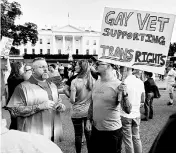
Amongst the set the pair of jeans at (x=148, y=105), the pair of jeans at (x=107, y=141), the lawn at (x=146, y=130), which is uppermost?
the pair of jeans at (x=107, y=141)

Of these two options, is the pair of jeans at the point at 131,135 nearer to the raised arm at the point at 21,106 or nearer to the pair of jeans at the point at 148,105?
the raised arm at the point at 21,106

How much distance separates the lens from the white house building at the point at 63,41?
322 ft

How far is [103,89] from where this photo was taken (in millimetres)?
3027

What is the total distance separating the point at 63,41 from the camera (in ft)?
324

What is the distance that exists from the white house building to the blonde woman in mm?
93537

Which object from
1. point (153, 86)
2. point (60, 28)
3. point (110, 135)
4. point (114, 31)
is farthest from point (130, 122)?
point (60, 28)

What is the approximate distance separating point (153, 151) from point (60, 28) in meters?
100

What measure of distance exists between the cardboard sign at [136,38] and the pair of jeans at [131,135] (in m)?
1.07

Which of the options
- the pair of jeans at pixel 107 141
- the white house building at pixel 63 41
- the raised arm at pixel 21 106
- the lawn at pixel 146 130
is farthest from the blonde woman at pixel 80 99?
the white house building at pixel 63 41

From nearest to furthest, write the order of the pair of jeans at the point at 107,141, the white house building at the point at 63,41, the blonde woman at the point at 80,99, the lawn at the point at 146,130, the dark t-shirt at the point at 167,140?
the dark t-shirt at the point at 167,140, the pair of jeans at the point at 107,141, the blonde woman at the point at 80,99, the lawn at the point at 146,130, the white house building at the point at 63,41

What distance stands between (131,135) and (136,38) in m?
1.49

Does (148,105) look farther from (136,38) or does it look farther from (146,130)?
(136,38)

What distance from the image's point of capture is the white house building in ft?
322

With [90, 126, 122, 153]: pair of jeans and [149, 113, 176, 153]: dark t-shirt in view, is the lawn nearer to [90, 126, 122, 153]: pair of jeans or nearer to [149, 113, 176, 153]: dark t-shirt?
[90, 126, 122, 153]: pair of jeans
